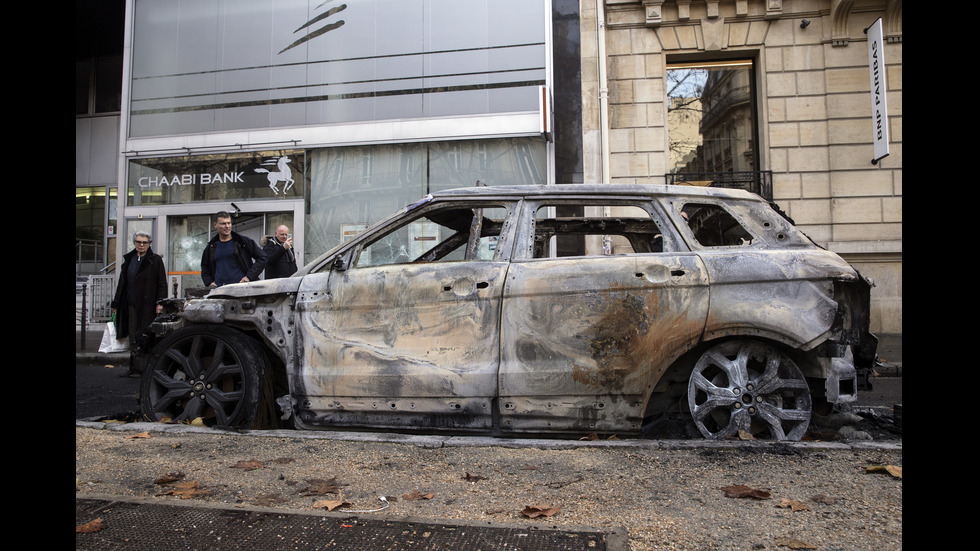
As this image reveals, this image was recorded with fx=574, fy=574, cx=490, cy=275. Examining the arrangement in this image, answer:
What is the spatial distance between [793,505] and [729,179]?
400 inches

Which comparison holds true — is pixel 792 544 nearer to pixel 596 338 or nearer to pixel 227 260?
pixel 596 338

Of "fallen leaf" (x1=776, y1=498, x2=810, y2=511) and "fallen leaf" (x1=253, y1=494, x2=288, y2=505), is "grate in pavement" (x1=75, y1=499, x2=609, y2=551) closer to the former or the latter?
"fallen leaf" (x1=253, y1=494, x2=288, y2=505)

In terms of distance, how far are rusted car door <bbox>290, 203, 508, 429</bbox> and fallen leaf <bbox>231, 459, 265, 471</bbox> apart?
2.30 feet

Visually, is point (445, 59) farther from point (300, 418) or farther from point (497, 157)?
point (300, 418)

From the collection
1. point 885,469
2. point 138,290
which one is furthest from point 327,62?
point 885,469

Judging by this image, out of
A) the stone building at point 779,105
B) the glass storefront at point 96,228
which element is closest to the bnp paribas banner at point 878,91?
the stone building at point 779,105

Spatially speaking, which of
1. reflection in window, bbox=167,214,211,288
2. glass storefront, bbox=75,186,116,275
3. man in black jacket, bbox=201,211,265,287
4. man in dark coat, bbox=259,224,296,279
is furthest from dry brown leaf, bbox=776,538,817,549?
glass storefront, bbox=75,186,116,275

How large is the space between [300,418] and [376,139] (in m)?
8.67

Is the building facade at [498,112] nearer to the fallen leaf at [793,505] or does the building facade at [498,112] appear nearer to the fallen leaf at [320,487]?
the fallen leaf at [320,487]

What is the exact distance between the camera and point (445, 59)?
11781 millimetres

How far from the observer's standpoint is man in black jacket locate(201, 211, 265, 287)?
7.02m

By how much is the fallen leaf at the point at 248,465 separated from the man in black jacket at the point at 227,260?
4169 millimetres

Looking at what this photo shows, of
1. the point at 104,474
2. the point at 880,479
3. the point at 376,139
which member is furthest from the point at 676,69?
the point at 104,474

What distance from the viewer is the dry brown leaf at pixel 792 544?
2.09 meters
